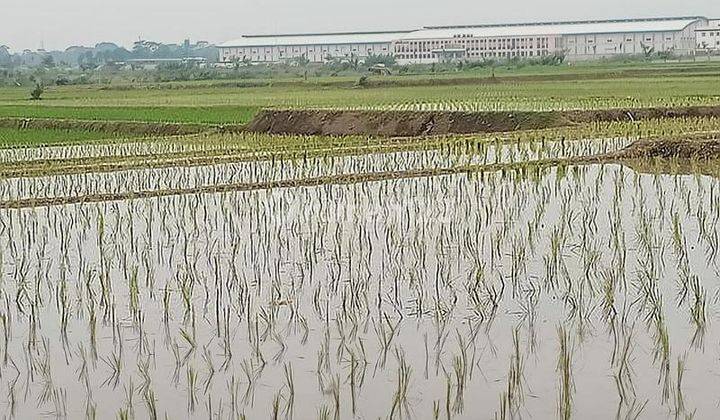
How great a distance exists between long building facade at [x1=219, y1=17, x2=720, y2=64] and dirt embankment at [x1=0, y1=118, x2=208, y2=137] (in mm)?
34640

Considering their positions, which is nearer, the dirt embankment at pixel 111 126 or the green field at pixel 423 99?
the dirt embankment at pixel 111 126

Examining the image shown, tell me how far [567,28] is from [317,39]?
17.6 m

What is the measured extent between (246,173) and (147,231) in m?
3.04

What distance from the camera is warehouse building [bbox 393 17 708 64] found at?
5488 cm

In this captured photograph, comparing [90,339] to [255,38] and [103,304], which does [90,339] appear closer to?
[103,304]

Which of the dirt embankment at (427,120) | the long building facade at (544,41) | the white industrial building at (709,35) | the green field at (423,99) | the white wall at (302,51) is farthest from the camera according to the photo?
the white wall at (302,51)

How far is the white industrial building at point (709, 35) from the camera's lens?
185ft

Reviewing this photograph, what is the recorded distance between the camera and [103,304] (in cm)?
536

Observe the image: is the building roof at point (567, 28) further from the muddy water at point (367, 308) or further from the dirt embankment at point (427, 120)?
the muddy water at point (367, 308)

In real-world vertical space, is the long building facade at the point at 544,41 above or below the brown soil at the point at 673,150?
above

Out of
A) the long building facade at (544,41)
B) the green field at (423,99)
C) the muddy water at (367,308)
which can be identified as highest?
the long building facade at (544,41)

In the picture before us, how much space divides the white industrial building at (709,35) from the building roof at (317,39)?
17.9 m

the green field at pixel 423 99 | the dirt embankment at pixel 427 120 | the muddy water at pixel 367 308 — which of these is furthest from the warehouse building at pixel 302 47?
the muddy water at pixel 367 308

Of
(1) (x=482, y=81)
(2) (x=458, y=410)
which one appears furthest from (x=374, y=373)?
(1) (x=482, y=81)
